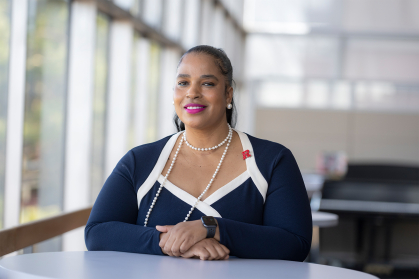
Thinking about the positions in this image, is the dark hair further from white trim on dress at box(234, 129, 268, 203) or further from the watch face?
the watch face

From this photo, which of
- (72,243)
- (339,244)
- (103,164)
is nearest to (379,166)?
(339,244)

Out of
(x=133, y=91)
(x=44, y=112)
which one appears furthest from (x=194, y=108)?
(x=133, y=91)

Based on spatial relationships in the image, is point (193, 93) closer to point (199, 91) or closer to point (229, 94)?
point (199, 91)

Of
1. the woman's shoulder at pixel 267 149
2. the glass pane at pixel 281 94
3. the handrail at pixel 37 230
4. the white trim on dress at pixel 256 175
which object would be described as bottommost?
the handrail at pixel 37 230

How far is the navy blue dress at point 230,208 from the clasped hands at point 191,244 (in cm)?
4

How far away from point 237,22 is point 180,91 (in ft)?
24.6

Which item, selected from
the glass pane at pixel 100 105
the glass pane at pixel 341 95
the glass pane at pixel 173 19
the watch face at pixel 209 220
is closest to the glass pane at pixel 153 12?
the glass pane at pixel 173 19

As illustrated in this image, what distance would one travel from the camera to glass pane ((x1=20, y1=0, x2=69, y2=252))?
278 cm

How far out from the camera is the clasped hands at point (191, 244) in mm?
1258

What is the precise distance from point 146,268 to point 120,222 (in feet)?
1.01

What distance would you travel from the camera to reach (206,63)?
62.4 inches

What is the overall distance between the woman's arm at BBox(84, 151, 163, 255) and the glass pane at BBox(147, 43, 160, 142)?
3325mm

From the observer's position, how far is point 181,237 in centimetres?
127

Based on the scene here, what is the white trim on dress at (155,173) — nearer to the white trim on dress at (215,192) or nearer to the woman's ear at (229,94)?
the white trim on dress at (215,192)
